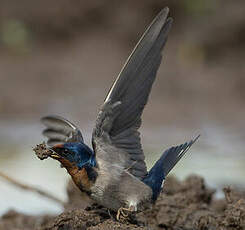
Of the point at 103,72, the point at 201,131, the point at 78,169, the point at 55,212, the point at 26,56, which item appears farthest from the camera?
the point at 26,56

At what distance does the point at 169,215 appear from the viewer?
5.97 meters

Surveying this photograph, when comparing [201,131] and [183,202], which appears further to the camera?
[201,131]

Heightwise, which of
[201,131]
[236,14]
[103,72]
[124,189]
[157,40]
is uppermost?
[236,14]

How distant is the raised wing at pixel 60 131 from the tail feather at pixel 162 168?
0.55m

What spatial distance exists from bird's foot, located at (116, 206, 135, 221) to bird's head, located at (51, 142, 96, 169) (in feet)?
1.08

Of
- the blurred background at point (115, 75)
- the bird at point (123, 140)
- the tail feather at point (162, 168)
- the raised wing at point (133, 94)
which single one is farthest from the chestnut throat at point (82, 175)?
the blurred background at point (115, 75)

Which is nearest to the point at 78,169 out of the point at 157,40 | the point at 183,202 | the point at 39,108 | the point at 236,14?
the point at 157,40

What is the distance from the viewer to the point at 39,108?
1220 cm

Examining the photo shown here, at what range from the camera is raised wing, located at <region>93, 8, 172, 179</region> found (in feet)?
17.1

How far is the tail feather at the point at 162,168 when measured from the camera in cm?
555

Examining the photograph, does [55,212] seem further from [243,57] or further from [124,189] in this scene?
[243,57]

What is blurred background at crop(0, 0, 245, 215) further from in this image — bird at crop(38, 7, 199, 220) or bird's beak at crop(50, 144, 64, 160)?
bird's beak at crop(50, 144, 64, 160)

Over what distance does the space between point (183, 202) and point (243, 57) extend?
661cm

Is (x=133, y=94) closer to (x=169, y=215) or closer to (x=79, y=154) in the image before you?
(x=79, y=154)
